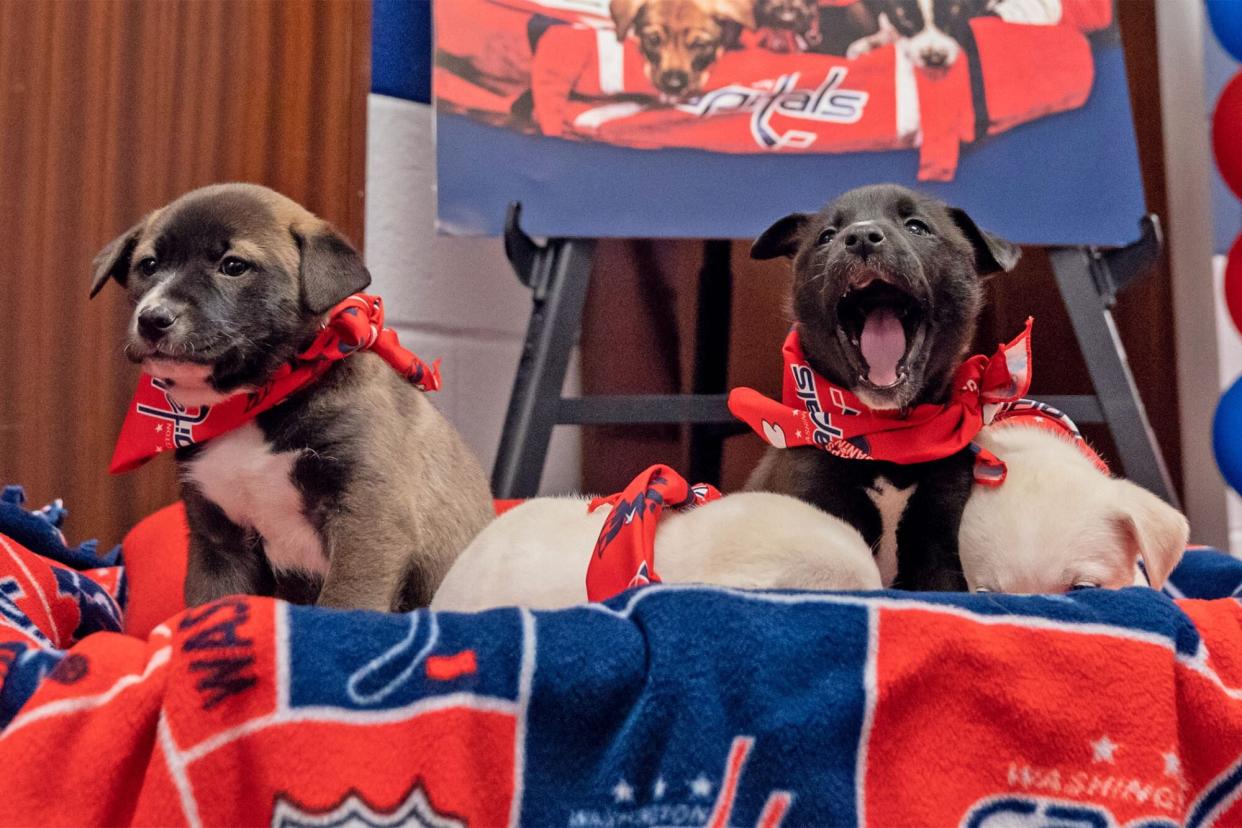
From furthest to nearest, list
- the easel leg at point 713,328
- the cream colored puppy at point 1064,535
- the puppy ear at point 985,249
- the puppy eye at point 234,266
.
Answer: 1. the easel leg at point 713,328
2. the puppy ear at point 985,249
3. the puppy eye at point 234,266
4. the cream colored puppy at point 1064,535

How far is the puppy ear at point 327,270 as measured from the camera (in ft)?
4.18

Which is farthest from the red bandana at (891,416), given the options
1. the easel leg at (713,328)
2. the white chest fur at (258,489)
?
the easel leg at (713,328)

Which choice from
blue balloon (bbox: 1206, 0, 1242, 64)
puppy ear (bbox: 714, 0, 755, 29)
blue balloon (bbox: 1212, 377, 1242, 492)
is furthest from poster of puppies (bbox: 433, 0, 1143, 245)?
blue balloon (bbox: 1212, 377, 1242, 492)

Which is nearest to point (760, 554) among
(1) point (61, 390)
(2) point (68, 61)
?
(1) point (61, 390)

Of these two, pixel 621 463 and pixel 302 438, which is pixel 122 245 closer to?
pixel 302 438

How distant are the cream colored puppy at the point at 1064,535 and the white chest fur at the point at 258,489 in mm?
838

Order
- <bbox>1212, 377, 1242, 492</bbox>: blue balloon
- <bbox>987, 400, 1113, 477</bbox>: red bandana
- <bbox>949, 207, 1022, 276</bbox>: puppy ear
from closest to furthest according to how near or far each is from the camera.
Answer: <bbox>949, 207, 1022, 276</bbox>: puppy ear < <bbox>987, 400, 1113, 477</bbox>: red bandana < <bbox>1212, 377, 1242, 492</bbox>: blue balloon

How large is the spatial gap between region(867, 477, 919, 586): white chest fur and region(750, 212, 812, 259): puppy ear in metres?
0.40

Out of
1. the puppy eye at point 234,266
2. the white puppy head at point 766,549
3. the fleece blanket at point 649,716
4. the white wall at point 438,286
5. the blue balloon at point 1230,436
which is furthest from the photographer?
the white wall at point 438,286

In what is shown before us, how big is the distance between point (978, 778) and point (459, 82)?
159 centimetres

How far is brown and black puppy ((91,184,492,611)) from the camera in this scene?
4.04 feet

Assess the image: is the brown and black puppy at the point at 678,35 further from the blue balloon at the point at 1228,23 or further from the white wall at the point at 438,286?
the blue balloon at the point at 1228,23

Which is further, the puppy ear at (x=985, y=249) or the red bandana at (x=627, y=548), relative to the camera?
the puppy ear at (x=985, y=249)

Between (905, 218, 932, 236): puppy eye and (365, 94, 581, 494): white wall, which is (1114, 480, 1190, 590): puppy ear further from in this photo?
(365, 94, 581, 494): white wall
